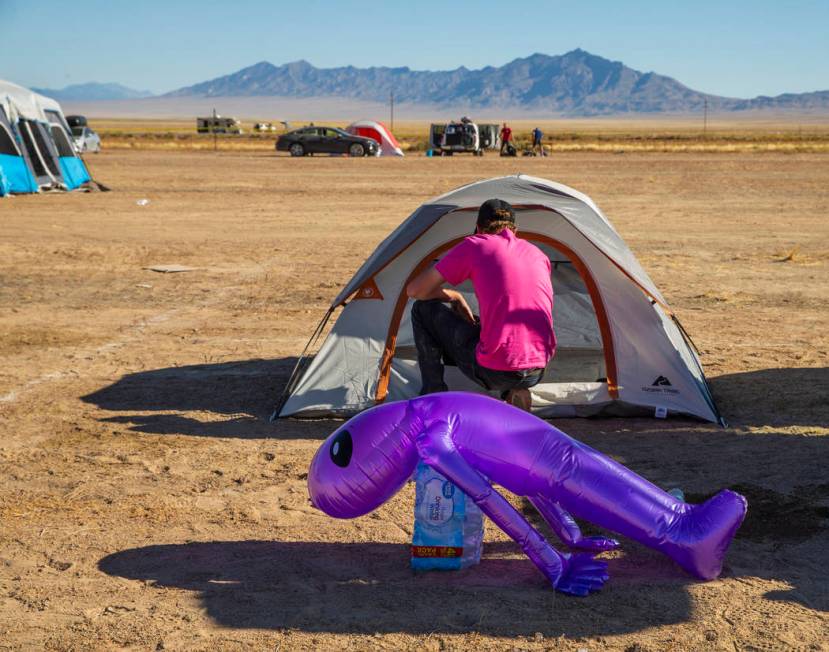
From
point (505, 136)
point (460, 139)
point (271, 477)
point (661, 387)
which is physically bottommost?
point (271, 477)

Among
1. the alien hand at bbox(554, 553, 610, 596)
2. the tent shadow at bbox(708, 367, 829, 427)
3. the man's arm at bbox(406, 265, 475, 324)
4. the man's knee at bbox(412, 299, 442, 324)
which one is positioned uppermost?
the man's arm at bbox(406, 265, 475, 324)

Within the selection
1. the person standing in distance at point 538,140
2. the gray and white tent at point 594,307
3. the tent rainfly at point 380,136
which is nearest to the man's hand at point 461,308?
the gray and white tent at point 594,307

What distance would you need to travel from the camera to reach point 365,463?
4812mm

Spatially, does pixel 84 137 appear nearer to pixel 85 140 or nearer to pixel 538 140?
pixel 85 140

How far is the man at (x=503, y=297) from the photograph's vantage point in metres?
6.02

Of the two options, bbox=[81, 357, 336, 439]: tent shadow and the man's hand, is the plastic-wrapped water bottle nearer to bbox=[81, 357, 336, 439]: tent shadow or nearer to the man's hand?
the man's hand

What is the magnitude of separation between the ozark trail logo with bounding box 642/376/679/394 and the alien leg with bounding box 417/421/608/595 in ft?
9.91

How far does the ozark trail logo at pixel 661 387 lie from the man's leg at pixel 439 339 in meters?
1.69

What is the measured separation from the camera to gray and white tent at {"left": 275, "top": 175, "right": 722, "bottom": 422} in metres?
7.56

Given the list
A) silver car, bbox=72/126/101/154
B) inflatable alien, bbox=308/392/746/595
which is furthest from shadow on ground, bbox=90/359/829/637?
silver car, bbox=72/126/101/154

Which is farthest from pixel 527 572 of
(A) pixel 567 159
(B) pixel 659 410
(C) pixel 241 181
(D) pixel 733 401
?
(A) pixel 567 159

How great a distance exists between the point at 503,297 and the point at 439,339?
31.5 inches

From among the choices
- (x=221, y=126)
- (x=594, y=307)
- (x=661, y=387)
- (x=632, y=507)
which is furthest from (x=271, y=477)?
(x=221, y=126)

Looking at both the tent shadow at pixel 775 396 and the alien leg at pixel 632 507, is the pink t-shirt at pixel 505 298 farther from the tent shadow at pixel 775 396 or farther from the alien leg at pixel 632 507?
the tent shadow at pixel 775 396
